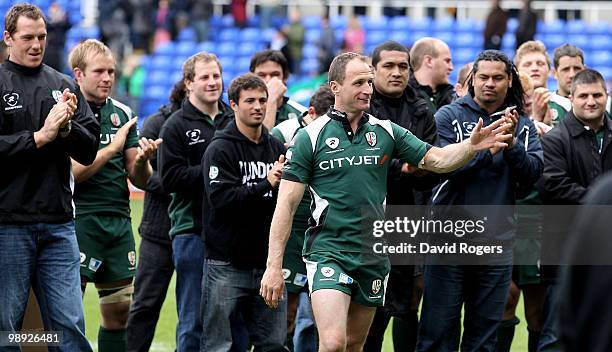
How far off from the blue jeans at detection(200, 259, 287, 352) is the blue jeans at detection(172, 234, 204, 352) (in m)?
0.61

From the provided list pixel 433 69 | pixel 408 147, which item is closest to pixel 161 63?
pixel 433 69

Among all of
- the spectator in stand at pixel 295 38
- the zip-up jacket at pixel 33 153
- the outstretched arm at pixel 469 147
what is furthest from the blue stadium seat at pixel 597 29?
the zip-up jacket at pixel 33 153

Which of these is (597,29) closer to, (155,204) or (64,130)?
(155,204)

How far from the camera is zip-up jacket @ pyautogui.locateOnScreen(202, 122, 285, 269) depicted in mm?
6980

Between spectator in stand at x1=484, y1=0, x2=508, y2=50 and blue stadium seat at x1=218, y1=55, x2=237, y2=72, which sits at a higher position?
spectator in stand at x1=484, y1=0, x2=508, y2=50

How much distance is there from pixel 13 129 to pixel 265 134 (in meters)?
1.68

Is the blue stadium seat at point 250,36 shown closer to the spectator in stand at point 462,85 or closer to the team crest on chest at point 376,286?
the spectator in stand at point 462,85

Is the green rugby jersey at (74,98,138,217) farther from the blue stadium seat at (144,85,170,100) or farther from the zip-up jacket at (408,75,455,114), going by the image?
the blue stadium seat at (144,85,170,100)

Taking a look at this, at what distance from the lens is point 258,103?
23.4 feet

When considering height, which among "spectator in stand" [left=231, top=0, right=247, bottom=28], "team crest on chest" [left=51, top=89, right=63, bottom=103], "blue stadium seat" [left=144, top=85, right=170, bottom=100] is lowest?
"blue stadium seat" [left=144, top=85, right=170, bottom=100]

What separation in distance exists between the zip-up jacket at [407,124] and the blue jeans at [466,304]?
58 cm

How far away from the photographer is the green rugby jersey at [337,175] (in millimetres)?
6352

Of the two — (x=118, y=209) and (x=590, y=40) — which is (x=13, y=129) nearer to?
(x=118, y=209)

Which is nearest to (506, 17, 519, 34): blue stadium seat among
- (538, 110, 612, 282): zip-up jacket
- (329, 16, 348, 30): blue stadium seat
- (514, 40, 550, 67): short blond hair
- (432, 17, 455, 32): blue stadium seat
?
(432, 17, 455, 32): blue stadium seat
